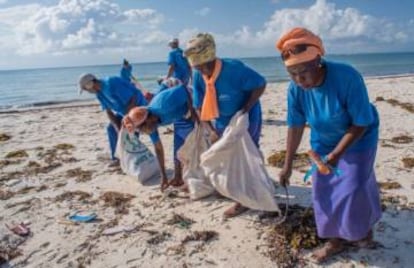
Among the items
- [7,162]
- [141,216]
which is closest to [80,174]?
[7,162]

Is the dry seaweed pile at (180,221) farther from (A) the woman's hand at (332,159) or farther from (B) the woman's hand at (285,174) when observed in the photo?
(A) the woman's hand at (332,159)

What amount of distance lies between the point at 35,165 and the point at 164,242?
3.63m

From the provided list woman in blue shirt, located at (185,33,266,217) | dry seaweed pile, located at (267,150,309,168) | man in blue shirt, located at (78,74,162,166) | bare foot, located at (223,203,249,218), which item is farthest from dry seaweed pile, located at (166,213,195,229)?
dry seaweed pile, located at (267,150,309,168)

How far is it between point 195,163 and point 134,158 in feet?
3.96

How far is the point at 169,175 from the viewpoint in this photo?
576 centimetres

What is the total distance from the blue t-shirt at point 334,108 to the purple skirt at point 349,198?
0.13m

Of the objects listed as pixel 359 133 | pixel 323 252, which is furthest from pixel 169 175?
pixel 359 133

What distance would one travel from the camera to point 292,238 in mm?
3637

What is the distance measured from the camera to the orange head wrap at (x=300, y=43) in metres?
2.65

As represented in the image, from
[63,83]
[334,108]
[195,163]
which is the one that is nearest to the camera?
[334,108]

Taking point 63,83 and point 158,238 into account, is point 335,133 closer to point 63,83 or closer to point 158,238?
point 158,238

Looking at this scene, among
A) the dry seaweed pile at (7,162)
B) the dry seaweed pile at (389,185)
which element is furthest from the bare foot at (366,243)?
the dry seaweed pile at (7,162)

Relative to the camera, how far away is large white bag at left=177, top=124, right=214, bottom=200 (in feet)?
14.7

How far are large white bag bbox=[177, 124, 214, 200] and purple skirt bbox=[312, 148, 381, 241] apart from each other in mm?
1584
